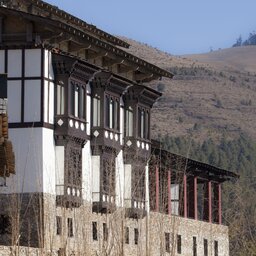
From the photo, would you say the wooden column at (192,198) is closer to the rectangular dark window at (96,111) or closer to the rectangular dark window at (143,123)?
the rectangular dark window at (143,123)

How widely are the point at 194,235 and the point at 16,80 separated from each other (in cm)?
3039

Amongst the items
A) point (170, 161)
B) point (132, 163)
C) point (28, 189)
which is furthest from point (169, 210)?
point (28, 189)

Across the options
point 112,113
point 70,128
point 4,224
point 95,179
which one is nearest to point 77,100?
point 70,128

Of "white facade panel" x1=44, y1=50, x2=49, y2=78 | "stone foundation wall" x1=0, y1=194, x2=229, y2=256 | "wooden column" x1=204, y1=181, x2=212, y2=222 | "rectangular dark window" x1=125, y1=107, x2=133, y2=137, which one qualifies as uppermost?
"white facade panel" x1=44, y1=50, x2=49, y2=78

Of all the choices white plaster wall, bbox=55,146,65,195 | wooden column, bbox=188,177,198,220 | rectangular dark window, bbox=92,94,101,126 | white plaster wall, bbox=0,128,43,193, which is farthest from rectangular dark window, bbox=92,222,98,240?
wooden column, bbox=188,177,198,220

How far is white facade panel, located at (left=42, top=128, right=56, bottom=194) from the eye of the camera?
68188 mm

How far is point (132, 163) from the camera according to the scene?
79.4 metres

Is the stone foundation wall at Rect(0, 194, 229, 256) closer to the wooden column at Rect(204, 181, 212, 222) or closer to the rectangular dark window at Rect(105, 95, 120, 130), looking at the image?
the wooden column at Rect(204, 181, 212, 222)

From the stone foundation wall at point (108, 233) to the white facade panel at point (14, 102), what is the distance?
4042 mm

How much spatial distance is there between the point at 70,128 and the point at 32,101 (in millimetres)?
2683

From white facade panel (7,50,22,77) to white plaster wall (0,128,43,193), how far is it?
280 centimetres

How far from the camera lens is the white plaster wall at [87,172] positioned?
72312mm

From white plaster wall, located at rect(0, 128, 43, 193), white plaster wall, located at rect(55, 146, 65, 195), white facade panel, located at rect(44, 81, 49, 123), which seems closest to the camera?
white plaster wall, located at rect(0, 128, 43, 193)

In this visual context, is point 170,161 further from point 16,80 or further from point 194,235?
point 16,80
